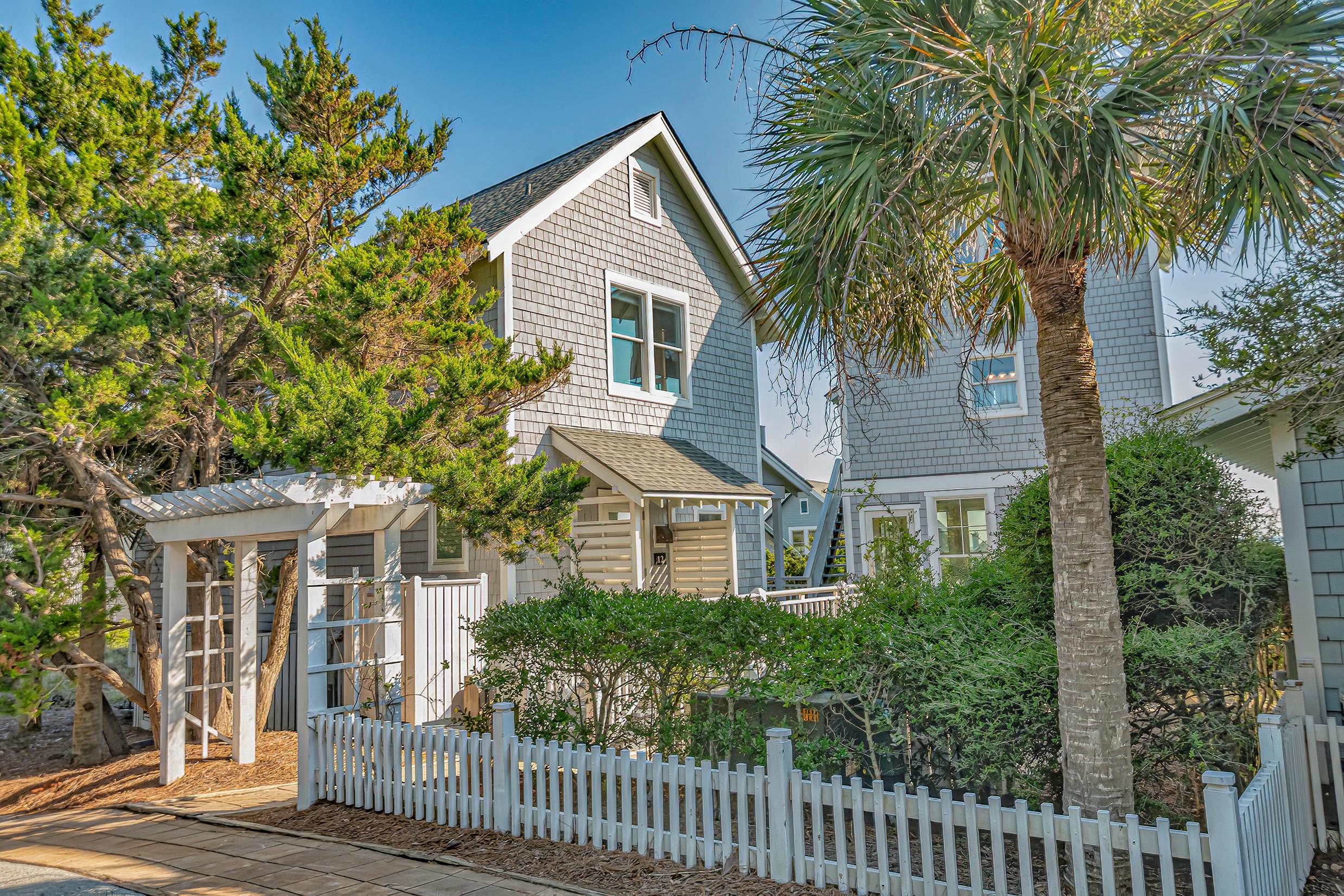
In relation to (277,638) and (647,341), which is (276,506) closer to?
(277,638)

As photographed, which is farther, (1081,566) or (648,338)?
(648,338)

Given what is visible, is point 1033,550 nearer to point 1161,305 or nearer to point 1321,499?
point 1321,499

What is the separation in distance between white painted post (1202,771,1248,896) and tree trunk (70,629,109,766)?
37.3ft

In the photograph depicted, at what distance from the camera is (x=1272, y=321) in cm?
585

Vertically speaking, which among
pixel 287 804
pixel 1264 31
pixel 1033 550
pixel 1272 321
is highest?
pixel 1264 31

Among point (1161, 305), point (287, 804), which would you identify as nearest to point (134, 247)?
point (287, 804)

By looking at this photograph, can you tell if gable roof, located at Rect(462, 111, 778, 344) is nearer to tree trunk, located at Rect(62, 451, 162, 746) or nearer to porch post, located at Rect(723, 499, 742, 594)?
porch post, located at Rect(723, 499, 742, 594)

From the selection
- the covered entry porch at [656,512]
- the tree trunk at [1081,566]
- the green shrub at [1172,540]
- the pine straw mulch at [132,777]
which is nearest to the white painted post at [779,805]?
the tree trunk at [1081,566]

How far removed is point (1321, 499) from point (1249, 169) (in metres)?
3.32

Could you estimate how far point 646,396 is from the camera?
1405cm

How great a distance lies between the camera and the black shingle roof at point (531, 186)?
41.9 ft

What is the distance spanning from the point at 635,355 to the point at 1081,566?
32.6 ft

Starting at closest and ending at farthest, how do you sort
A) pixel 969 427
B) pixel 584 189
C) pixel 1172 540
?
pixel 1172 540
pixel 969 427
pixel 584 189

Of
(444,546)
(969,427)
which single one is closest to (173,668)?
(444,546)
